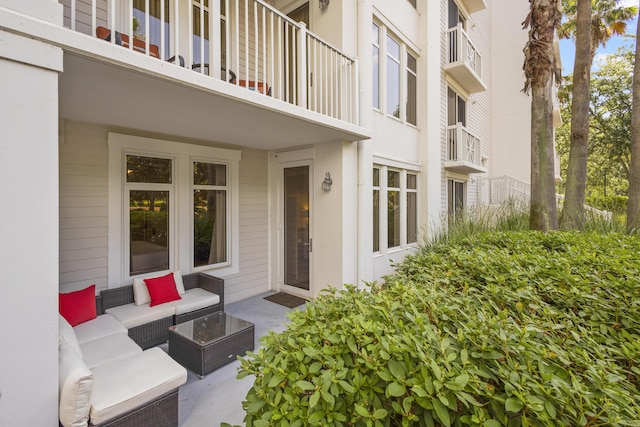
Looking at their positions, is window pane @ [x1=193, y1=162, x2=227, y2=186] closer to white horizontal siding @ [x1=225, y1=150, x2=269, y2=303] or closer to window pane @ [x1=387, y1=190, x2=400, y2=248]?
white horizontal siding @ [x1=225, y1=150, x2=269, y2=303]

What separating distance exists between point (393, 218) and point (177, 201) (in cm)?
490

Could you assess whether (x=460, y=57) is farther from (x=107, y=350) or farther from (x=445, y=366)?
(x=107, y=350)

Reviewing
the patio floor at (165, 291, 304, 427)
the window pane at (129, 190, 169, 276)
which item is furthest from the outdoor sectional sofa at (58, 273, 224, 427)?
the window pane at (129, 190, 169, 276)

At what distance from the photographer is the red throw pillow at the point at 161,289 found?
4355mm

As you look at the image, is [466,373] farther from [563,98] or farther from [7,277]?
[563,98]

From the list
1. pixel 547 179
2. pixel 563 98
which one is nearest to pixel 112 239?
pixel 547 179

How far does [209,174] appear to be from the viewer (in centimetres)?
572

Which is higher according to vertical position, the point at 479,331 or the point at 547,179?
the point at 547,179

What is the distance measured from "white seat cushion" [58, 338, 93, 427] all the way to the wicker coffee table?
125 centimetres

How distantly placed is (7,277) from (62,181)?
256 cm

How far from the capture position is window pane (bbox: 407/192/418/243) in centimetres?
815

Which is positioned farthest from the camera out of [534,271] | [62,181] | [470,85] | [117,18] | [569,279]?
[470,85]

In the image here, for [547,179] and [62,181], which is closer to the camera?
[62,181]

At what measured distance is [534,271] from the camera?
98.0 inches
